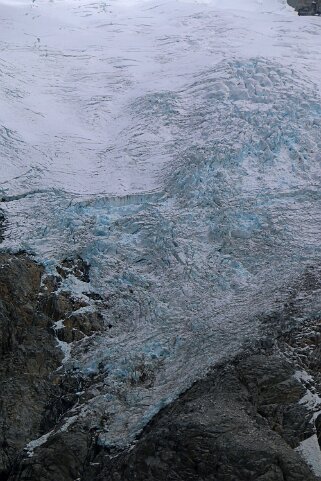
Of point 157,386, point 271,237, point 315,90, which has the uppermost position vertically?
point 315,90

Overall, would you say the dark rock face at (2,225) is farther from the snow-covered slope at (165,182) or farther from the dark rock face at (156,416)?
the dark rock face at (156,416)

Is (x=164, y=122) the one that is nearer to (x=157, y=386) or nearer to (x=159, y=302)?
(x=159, y=302)

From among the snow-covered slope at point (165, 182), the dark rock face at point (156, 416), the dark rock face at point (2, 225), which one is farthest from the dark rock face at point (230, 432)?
the dark rock face at point (2, 225)

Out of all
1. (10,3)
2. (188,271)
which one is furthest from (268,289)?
(10,3)

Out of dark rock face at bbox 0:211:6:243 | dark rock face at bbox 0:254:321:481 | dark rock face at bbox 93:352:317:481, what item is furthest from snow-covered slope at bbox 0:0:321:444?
dark rock face at bbox 93:352:317:481

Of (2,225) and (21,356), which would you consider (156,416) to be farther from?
(2,225)

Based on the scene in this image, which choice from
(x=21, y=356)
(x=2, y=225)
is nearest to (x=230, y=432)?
(x=21, y=356)
